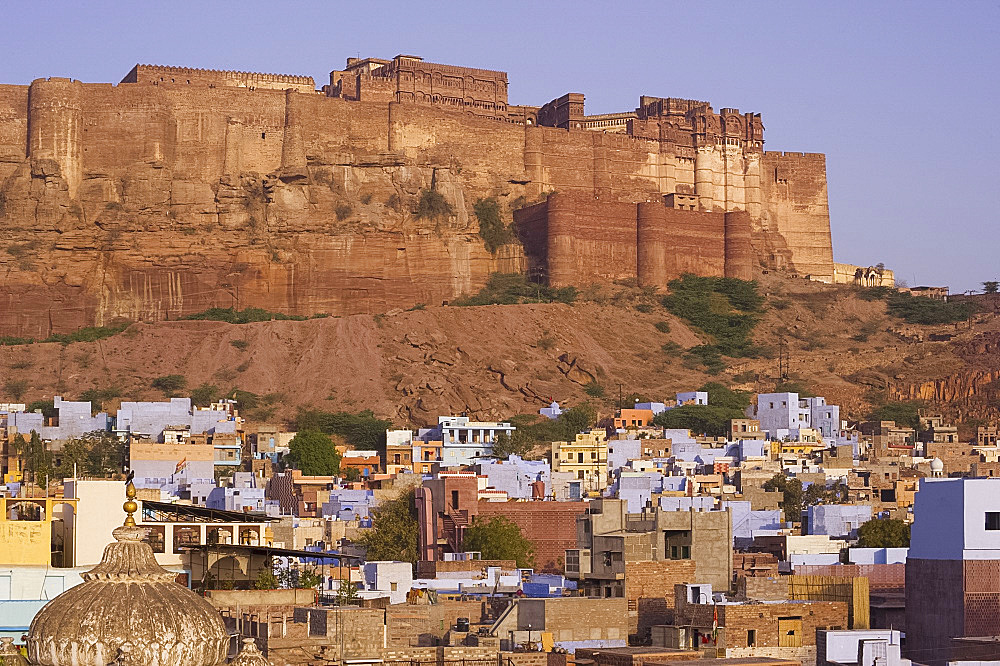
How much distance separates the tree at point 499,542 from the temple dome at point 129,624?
27413mm

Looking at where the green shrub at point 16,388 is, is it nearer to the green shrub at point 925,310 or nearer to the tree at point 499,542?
the tree at point 499,542

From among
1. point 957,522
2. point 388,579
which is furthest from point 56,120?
point 957,522

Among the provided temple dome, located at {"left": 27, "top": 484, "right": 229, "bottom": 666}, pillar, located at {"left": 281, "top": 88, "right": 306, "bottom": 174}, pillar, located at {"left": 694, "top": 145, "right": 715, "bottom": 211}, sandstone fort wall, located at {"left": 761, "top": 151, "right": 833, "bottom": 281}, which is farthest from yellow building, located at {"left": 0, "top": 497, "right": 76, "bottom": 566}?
sandstone fort wall, located at {"left": 761, "top": 151, "right": 833, "bottom": 281}

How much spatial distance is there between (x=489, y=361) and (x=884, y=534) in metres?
Result: 36.5

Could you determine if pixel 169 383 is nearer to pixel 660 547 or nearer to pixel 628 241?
pixel 628 241

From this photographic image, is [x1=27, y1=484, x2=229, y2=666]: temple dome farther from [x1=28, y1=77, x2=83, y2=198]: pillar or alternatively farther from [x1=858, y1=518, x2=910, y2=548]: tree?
[x1=28, y1=77, x2=83, y2=198]: pillar

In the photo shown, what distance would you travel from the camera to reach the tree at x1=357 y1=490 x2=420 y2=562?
37688 mm

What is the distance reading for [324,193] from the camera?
2931 inches

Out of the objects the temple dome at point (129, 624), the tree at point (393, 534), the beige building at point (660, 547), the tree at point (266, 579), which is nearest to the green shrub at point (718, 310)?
the tree at point (393, 534)

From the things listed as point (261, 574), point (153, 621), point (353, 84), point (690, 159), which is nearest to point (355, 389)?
point (353, 84)

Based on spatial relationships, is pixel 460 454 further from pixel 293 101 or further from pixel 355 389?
pixel 293 101

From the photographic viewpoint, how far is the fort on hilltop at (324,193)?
71.0 m

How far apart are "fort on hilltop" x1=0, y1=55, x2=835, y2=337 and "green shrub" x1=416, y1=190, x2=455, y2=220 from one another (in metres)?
0.21

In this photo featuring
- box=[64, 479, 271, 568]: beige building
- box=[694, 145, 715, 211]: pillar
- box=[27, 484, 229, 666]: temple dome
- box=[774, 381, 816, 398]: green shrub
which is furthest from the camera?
box=[694, 145, 715, 211]: pillar
